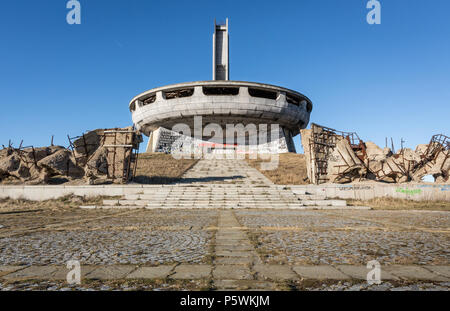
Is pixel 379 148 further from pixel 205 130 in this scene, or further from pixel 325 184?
pixel 205 130

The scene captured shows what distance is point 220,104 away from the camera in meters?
38.3

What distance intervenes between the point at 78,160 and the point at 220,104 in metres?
26.0

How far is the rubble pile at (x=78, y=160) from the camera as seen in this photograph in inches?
554

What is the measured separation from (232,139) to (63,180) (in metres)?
31.1

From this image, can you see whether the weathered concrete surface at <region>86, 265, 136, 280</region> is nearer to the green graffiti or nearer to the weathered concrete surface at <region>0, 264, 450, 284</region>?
the weathered concrete surface at <region>0, 264, 450, 284</region>

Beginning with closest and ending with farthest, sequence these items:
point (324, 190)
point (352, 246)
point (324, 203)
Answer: point (352, 246)
point (324, 203)
point (324, 190)

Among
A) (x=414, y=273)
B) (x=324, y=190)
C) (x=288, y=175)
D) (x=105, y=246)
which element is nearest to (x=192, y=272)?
(x=105, y=246)

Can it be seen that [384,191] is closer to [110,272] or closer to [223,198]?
[223,198]

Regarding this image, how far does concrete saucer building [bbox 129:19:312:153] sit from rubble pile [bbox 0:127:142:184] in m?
24.3

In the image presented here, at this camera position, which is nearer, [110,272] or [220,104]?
[110,272]

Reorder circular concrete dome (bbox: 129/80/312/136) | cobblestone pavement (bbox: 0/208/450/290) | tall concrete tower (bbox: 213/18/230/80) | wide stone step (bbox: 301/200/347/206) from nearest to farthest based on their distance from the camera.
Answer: cobblestone pavement (bbox: 0/208/450/290)
wide stone step (bbox: 301/200/347/206)
circular concrete dome (bbox: 129/80/312/136)
tall concrete tower (bbox: 213/18/230/80)

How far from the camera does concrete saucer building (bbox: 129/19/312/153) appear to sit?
126ft

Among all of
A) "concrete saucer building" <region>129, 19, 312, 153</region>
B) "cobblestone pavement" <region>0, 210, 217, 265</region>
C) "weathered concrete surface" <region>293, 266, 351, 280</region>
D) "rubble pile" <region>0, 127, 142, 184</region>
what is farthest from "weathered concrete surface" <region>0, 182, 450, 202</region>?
"concrete saucer building" <region>129, 19, 312, 153</region>
